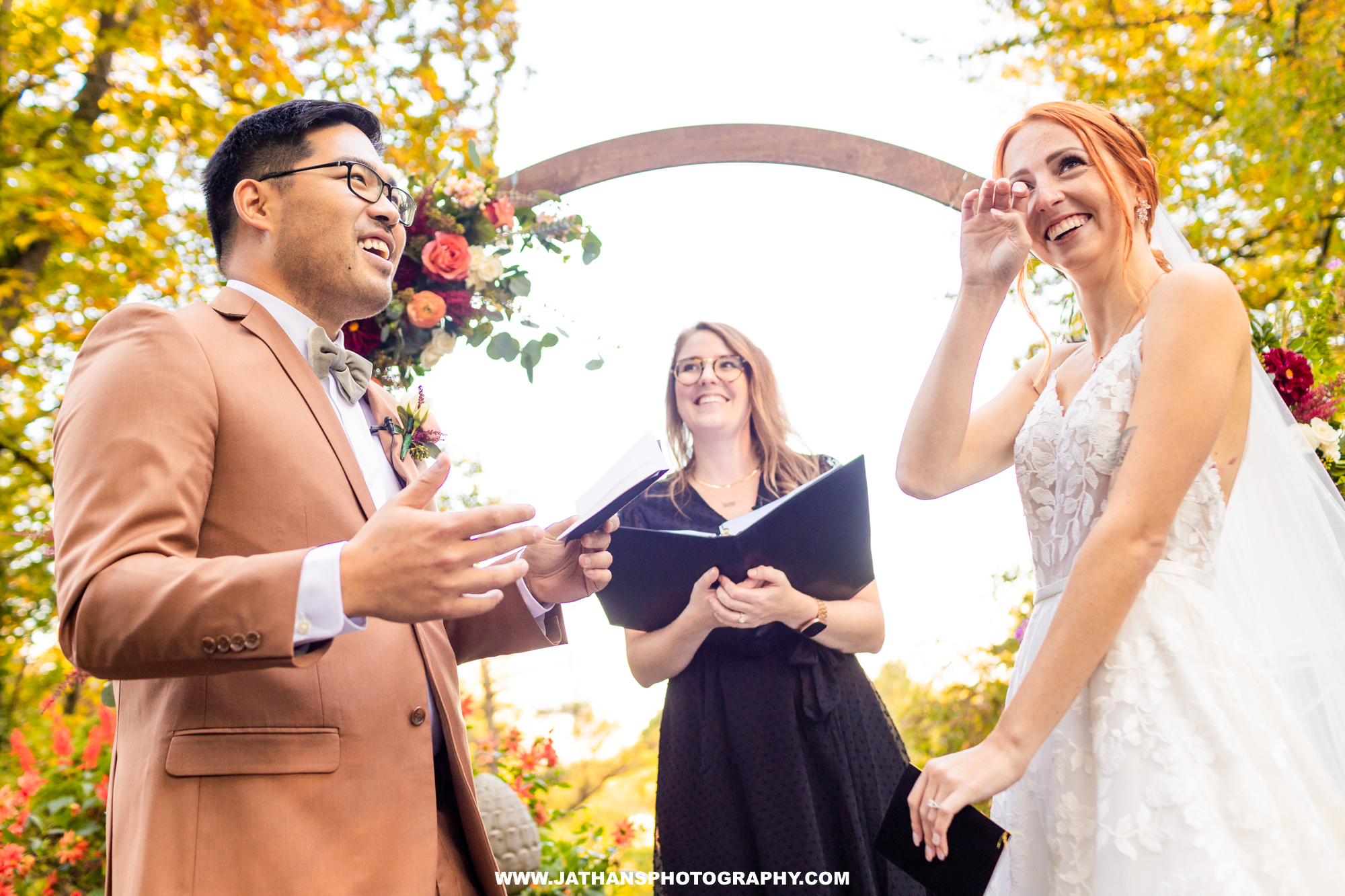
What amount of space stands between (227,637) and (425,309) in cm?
191

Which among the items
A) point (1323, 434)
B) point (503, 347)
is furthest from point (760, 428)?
point (1323, 434)

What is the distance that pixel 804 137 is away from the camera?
331cm

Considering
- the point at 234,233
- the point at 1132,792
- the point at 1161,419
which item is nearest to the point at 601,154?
the point at 234,233

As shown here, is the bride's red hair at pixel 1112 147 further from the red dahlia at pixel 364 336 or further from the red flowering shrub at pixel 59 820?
the red flowering shrub at pixel 59 820

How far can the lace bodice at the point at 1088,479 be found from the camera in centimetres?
169

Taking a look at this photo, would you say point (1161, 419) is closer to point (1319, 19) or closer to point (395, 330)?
point (395, 330)

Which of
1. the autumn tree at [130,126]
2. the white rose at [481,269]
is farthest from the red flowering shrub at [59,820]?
the white rose at [481,269]

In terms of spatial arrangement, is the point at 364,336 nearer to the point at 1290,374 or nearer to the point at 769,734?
the point at 769,734

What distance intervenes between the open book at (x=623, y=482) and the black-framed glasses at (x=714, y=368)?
1.21 meters

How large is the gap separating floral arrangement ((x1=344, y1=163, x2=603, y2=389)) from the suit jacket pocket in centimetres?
174

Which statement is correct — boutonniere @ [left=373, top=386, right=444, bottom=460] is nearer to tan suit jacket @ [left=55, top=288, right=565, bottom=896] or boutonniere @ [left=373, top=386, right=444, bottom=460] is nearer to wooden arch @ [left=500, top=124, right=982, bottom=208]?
tan suit jacket @ [left=55, top=288, right=565, bottom=896]

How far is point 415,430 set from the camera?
1.96 metres

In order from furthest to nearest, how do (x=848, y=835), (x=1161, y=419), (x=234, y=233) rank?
(x=848, y=835) → (x=234, y=233) → (x=1161, y=419)

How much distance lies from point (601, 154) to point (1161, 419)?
2420mm
